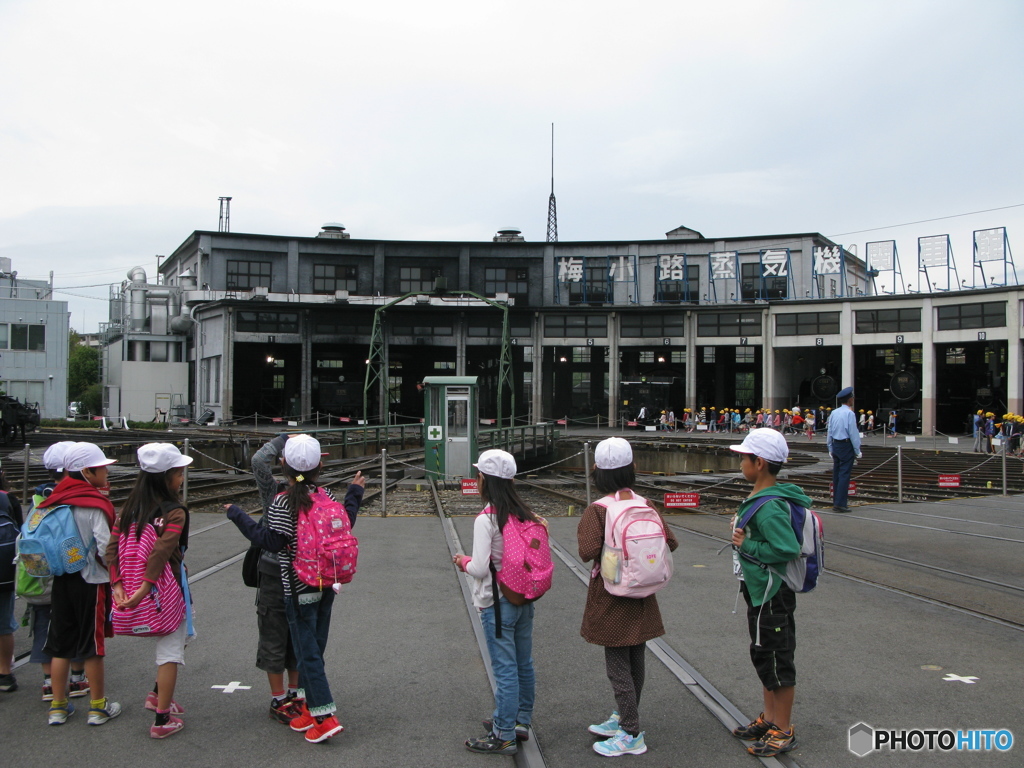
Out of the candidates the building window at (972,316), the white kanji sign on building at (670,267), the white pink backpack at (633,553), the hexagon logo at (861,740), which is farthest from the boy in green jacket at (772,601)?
the white kanji sign on building at (670,267)

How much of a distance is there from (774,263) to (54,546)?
149 feet

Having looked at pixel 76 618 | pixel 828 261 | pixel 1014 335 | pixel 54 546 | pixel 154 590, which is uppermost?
pixel 828 261

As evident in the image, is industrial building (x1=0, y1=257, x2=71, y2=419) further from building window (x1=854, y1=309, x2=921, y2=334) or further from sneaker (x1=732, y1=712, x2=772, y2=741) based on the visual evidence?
sneaker (x1=732, y1=712, x2=772, y2=741)

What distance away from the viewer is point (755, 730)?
4250 millimetres

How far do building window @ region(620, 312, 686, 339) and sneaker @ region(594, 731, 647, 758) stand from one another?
43454 mm

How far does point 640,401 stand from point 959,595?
38.6 meters

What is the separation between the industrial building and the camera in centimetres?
4519

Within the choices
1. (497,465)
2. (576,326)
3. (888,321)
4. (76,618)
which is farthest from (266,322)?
(497,465)

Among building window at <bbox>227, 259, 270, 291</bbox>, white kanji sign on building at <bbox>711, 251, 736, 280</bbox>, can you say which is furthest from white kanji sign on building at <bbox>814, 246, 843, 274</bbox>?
building window at <bbox>227, 259, 270, 291</bbox>

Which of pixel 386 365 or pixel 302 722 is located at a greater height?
pixel 386 365

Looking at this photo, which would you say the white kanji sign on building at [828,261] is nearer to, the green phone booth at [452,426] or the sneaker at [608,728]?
the green phone booth at [452,426]

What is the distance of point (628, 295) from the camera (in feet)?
160

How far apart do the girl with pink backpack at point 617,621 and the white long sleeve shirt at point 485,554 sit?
0.46m

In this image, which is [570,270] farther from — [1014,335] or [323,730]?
[323,730]
